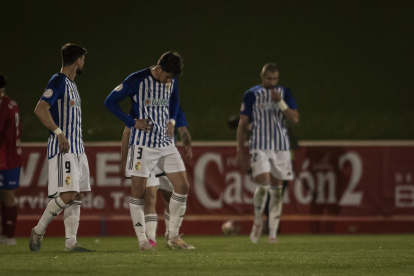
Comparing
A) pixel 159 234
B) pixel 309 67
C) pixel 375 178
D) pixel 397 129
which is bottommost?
pixel 159 234

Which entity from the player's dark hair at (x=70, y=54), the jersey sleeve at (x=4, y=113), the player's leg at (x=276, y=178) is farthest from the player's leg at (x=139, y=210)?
the jersey sleeve at (x=4, y=113)

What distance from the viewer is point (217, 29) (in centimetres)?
1528

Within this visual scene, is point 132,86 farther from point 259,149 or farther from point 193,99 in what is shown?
point 193,99

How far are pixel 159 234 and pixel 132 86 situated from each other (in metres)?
3.99

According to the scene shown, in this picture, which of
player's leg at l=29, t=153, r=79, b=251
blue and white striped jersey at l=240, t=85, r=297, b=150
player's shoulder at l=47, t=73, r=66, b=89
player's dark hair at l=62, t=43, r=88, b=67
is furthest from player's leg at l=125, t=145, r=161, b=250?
blue and white striped jersey at l=240, t=85, r=297, b=150

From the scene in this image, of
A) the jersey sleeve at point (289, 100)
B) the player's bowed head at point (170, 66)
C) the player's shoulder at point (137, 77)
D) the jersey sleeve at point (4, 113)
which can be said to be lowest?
the jersey sleeve at point (4, 113)

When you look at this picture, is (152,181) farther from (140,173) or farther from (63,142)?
(63,142)

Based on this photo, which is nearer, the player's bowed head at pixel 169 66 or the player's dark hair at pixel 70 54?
the player's bowed head at pixel 169 66

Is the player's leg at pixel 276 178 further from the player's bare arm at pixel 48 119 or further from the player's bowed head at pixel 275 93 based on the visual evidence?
the player's bare arm at pixel 48 119

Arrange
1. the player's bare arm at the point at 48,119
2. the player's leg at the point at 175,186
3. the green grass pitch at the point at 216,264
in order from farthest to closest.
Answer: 1. the player's leg at the point at 175,186
2. the player's bare arm at the point at 48,119
3. the green grass pitch at the point at 216,264

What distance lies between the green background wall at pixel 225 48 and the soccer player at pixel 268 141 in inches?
226

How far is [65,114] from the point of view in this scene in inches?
208

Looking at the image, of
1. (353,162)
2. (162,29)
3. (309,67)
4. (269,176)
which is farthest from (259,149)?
(162,29)

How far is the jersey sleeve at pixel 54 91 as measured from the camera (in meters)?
5.11
